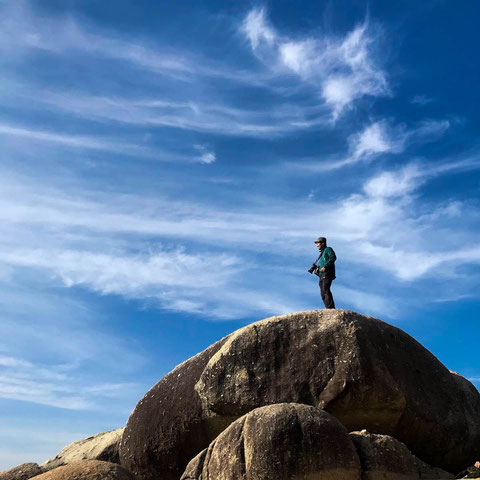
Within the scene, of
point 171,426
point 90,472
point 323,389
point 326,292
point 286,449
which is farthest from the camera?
point 326,292

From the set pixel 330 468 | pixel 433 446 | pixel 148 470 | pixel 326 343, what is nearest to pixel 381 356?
pixel 326 343

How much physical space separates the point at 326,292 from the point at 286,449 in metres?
6.50

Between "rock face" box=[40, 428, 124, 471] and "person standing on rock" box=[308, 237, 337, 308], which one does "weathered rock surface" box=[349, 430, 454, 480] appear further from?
"rock face" box=[40, 428, 124, 471]

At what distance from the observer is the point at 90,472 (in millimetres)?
9523

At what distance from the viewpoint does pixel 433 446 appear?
553 inches

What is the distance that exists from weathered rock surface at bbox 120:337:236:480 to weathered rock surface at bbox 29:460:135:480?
4.86 metres

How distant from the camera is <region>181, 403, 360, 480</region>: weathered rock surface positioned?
32.6 ft

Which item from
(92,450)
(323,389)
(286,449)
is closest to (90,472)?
(286,449)

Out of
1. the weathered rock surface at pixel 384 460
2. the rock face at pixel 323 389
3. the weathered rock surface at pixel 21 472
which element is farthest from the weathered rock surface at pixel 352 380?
the weathered rock surface at pixel 21 472

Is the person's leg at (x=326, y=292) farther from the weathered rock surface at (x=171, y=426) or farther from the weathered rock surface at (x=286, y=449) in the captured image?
the weathered rock surface at (x=286, y=449)

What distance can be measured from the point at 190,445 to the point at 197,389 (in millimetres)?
1248

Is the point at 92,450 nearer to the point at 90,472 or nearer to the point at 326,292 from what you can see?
the point at 326,292

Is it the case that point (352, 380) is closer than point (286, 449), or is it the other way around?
point (286, 449)

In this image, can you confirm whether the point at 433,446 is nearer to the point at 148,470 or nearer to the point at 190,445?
the point at 190,445
